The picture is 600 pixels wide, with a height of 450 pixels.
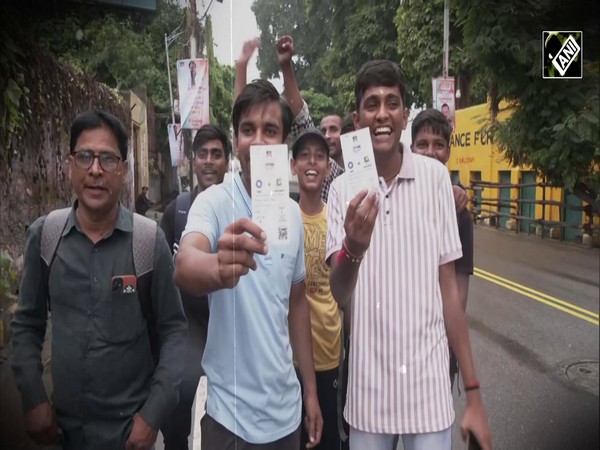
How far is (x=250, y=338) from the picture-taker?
1379mm

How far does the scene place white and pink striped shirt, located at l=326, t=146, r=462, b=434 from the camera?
4.50 feet

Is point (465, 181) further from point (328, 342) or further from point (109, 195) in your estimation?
point (109, 195)

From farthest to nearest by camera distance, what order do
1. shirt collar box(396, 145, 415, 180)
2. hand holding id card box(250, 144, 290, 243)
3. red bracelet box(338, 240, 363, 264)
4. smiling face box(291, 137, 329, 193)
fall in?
smiling face box(291, 137, 329, 193), shirt collar box(396, 145, 415, 180), red bracelet box(338, 240, 363, 264), hand holding id card box(250, 144, 290, 243)

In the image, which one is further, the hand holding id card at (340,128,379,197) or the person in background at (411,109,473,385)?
the person in background at (411,109,473,385)

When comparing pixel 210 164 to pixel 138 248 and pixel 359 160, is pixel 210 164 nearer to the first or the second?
pixel 138 248

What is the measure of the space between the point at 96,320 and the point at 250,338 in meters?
0.37

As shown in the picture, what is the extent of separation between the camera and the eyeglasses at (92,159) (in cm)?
135

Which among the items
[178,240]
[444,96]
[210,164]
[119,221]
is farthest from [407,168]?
[119,221]

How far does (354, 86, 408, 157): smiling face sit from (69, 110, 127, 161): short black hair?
0.58 m

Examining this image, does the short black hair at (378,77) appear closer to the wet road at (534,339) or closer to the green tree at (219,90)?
the green tree at (219,90)

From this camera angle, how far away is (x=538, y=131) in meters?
1.33

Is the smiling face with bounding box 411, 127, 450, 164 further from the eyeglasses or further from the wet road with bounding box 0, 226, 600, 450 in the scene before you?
the eyeglasses

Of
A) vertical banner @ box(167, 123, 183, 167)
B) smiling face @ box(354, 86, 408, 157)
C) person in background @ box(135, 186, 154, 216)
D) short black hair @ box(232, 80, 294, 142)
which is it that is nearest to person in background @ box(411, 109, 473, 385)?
smiling face @ box(354, 86, 408, 157)

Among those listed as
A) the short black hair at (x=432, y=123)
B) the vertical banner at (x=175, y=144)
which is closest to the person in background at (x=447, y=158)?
the short black hair at (x=432, y=123)
